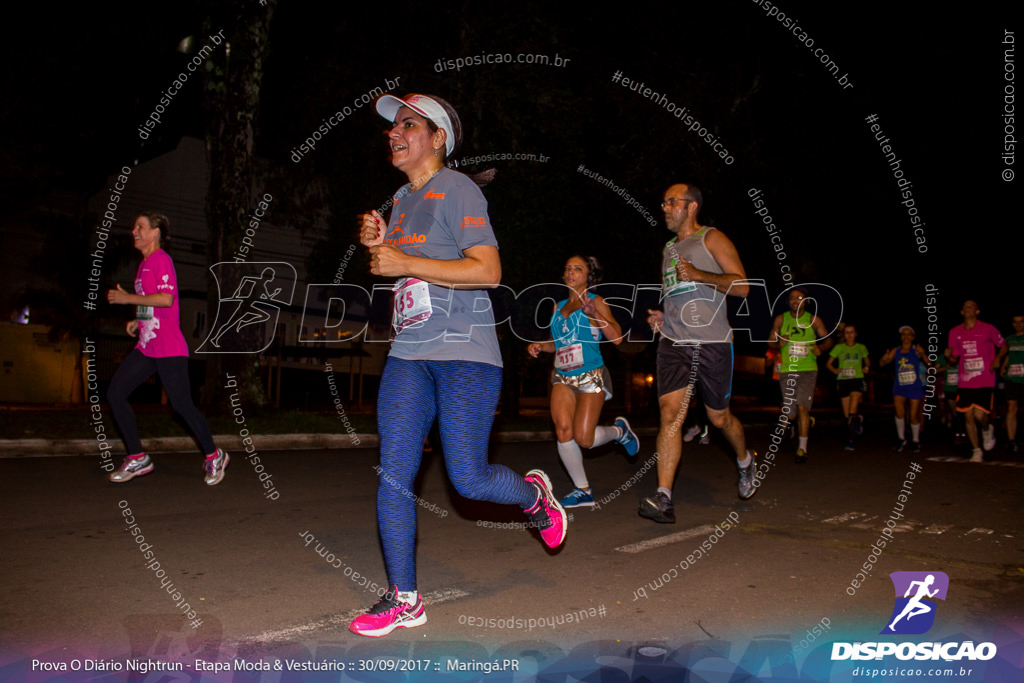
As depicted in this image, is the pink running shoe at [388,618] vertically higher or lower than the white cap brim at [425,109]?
lower

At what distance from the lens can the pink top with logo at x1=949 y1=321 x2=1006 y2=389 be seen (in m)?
10.9

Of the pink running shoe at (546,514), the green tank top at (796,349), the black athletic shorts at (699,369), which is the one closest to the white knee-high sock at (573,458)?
the black athletic shorts at (699,369)

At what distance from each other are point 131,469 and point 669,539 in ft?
14.4

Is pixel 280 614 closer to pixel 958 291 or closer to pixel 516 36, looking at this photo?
pixel 516 36

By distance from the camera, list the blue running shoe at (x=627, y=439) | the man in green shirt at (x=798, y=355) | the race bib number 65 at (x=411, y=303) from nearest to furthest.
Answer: the race bib number 65 at (x=411, y=303) → the blue running shoe at (x=627, y=439) → the man in green shirt at (x=798, y=355)

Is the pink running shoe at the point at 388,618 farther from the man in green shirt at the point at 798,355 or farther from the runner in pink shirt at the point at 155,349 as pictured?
the man in green shirt at the point at 798,355

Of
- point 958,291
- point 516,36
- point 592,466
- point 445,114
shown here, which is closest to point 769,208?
point 516,36

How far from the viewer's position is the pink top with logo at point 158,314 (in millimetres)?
6648

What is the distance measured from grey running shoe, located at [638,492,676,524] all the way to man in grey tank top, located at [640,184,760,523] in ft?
0.23

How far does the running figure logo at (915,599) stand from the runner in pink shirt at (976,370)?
7.39 metres

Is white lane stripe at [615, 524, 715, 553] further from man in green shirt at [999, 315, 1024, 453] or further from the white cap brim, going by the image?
man in green shirt at [999, 315, 1024, 453]

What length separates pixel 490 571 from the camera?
14.4 ft

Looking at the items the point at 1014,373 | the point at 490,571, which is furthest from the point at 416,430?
the point at 1014,373

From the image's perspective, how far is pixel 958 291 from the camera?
102 ft
